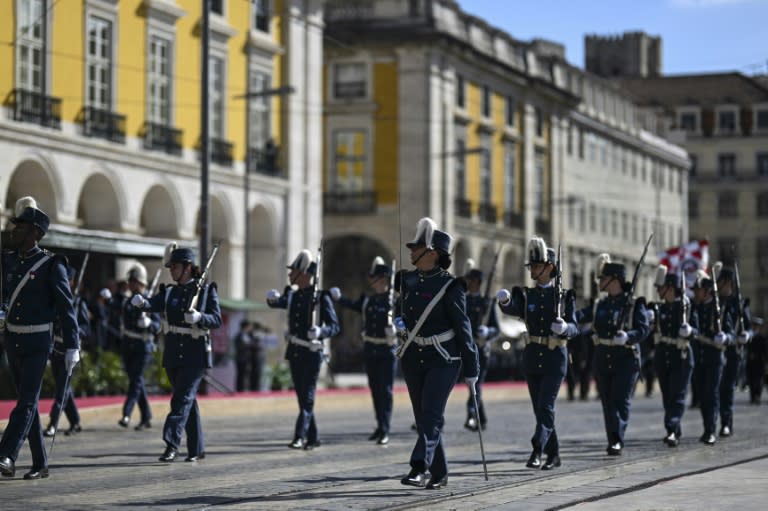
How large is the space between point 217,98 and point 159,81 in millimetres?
3052

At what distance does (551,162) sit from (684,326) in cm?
5392

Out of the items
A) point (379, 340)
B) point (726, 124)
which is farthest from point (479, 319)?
point (726, 124)

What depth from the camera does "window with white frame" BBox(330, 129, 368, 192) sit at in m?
61.1

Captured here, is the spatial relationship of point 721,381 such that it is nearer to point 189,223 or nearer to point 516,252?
point 189,223

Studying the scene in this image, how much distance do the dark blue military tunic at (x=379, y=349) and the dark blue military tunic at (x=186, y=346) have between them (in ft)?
13.3

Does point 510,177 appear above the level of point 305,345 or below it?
above

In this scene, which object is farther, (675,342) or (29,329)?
(675,342)

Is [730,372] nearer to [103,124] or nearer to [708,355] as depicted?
[708,355]

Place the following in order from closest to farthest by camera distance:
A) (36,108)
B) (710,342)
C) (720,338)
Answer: (720,338), (710,342), (36,108)

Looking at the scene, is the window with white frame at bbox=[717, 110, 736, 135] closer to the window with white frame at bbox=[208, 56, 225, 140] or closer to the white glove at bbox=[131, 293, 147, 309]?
the window with white frame at bbox=[208, 56, 225, 140]

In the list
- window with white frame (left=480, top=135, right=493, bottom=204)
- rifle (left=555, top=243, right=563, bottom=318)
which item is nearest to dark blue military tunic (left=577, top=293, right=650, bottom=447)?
rifle (left=555, top=243, right=563, bottom=318)

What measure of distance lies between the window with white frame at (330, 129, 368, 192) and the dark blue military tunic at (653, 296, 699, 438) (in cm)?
4164

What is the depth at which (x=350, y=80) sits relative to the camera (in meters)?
61.2

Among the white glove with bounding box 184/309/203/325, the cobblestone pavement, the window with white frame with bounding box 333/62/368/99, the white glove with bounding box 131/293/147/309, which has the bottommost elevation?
the cobblestone pavement
